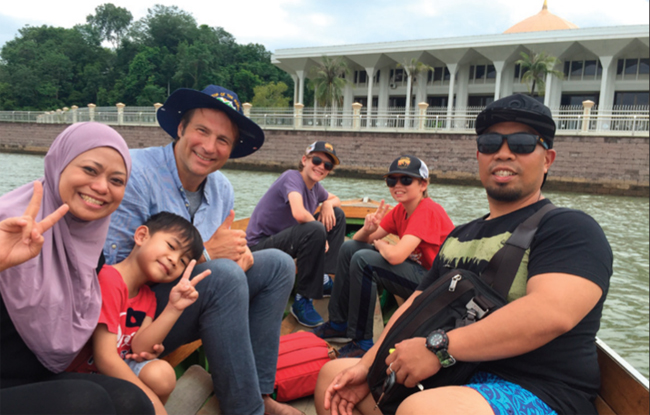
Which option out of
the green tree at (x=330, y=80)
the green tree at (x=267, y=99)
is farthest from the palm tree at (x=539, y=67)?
the green tree at (x=267, y=99)

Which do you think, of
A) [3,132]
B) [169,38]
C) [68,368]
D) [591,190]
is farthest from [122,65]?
[68,368]

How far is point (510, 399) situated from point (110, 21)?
73.3m

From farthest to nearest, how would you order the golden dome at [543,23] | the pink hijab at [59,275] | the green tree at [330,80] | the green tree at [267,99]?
the green tree at [267,99], the golden dome at [543,23], the green tree at [330,80], the pink hijab at [59,275]

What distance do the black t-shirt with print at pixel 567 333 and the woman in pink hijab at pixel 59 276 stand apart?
43.5 inches

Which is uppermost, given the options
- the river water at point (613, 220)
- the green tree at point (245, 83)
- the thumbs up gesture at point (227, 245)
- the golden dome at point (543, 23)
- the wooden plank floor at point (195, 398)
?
the golden dome at point (543, 23)

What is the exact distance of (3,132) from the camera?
28.7 m

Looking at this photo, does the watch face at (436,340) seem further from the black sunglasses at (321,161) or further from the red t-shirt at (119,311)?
the black sunglasses at (321,161)

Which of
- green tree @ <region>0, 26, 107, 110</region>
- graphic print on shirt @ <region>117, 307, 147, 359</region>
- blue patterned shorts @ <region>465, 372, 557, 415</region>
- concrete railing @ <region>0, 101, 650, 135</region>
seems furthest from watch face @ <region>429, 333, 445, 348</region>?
green tree @ <region>0, 26, 107, 110</region>

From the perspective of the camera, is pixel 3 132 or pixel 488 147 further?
pixel 3 132

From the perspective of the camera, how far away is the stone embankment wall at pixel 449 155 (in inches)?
690

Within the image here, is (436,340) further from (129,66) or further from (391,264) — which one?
(129,66)

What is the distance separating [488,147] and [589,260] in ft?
1.71

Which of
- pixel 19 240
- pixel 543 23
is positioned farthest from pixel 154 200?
pixel 543 23

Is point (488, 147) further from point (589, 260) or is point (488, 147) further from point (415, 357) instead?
point (415, 357)
